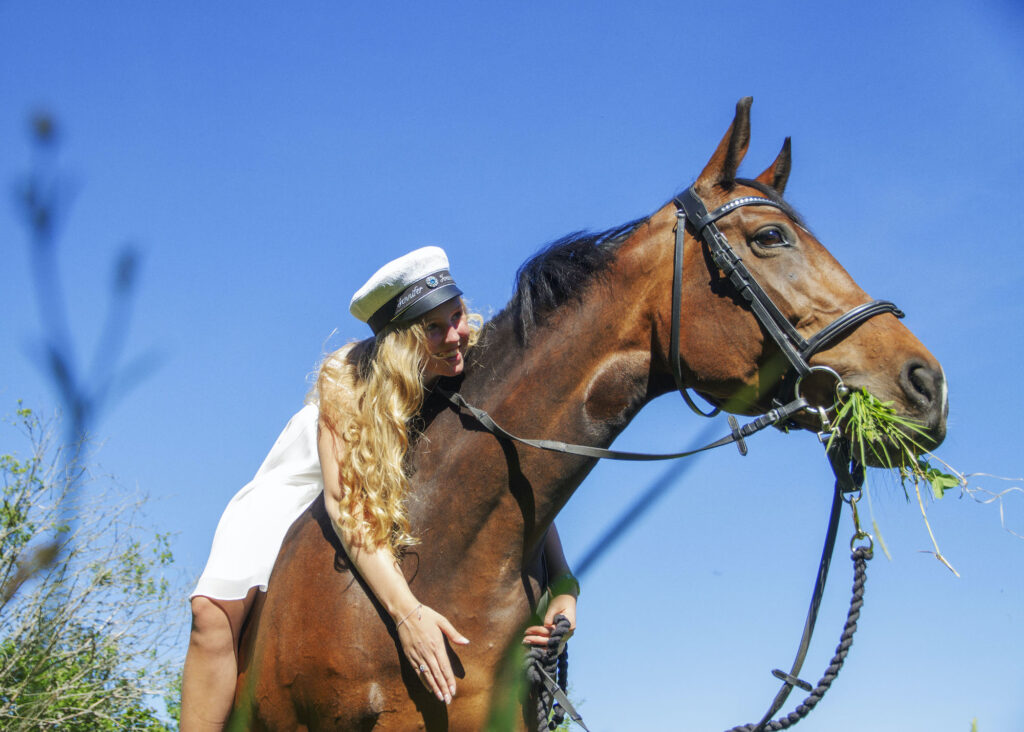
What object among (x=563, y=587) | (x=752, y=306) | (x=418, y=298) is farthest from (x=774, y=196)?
(x=563, y=587)

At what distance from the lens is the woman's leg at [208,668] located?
349 centimetres

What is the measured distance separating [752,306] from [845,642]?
4.28ft

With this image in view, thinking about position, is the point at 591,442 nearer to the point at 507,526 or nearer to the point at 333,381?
the point at 507,526

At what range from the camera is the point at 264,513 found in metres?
3.83

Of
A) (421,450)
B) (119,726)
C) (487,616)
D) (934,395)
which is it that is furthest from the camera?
(119,726)

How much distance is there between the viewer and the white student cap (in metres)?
3.77

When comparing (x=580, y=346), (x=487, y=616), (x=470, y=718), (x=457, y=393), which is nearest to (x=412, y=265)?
(x=457, y=393)

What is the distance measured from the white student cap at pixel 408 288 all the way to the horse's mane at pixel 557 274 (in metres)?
0.29

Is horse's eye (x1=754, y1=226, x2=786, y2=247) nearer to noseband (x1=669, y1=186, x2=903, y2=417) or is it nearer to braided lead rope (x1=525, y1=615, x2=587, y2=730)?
noseband (x1=669, y1=186, x2=903, y2=417)

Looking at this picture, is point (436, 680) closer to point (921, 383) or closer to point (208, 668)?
point (208, 668)

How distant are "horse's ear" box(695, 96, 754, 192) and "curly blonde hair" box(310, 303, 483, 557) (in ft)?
4.07

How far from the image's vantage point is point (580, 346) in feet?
11.9

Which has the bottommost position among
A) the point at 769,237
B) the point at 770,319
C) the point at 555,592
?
the point at 555,592

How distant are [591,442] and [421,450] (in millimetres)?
748
